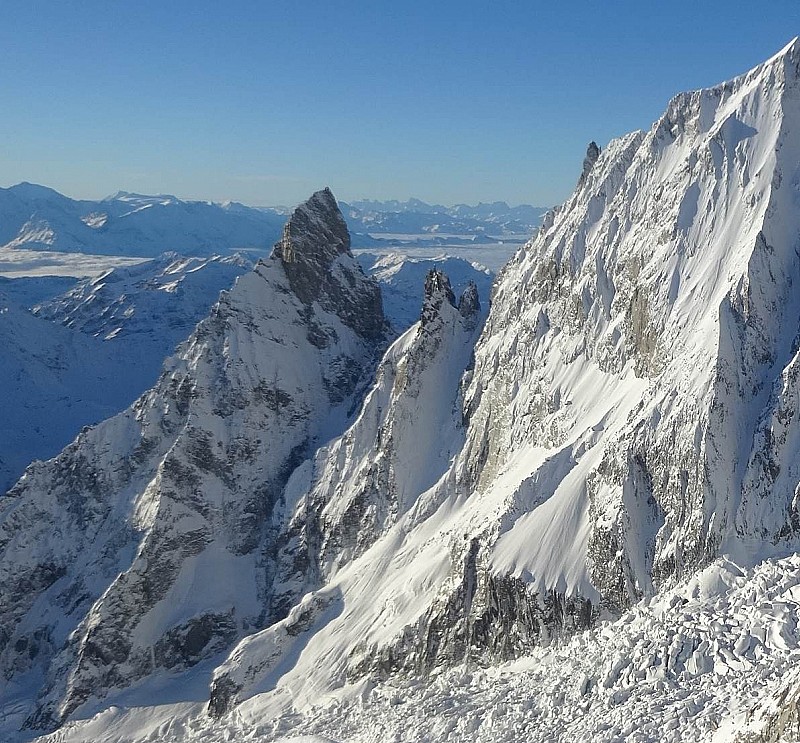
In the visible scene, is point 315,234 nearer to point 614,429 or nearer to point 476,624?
point 614,429

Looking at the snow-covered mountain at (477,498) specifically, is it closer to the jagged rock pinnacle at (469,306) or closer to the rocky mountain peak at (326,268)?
the rocky mountain peak at (326,268)

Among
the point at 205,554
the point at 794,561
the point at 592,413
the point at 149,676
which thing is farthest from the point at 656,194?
the point at 149,676

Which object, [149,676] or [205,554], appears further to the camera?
[205,554]

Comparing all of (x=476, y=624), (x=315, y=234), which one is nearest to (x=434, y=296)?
(x=315, y=234)

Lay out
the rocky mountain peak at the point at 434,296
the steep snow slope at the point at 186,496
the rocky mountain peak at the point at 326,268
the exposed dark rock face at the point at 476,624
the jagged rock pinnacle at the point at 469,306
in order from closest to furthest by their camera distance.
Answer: the exposed dark rock face at the point at 476,624
the steep snow slope at the point at 186,496
the rocky mountain peak at the point at 434,296
the jagged rock pinnacle at the point at 469,306
the rocky mountain peak at the point at 326,268

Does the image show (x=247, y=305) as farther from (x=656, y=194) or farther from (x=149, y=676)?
(x=656, y=194)

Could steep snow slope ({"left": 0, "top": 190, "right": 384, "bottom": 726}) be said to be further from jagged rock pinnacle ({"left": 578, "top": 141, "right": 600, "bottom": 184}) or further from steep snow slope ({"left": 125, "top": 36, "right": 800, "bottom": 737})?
jagged rock pinnacle ({"left": 578, "top": 141, "right": 600, "bottom": 184})

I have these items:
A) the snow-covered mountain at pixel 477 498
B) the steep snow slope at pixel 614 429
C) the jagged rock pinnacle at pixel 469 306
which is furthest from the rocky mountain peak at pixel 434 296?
the steep snow slope at pixel 614 429
